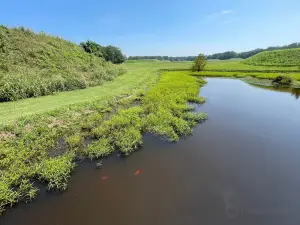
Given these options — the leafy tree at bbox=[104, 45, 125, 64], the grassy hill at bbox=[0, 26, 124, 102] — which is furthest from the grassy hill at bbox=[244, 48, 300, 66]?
the grassy hill at bbox=[0, 26, 124, 102]

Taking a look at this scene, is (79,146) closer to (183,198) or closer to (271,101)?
(183,198)

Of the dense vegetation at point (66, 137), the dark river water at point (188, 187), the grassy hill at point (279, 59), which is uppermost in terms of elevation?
the grassy hill at point (279, 59)

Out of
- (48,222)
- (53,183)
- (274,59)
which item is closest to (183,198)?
(48,222)

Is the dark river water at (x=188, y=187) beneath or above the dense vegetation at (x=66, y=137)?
beneath

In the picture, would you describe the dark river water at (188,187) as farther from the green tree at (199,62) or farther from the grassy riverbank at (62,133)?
the green tree at (199,62)

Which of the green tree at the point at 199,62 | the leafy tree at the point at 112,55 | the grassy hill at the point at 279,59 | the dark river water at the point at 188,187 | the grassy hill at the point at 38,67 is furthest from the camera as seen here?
the grassy hill at the point at 279,59

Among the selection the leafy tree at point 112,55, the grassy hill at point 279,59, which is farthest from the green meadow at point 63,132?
the grassy hill at point 279,59

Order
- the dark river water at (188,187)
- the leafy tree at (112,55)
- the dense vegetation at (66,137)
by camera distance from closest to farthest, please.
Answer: the dark river water at (188,187)
the dense vegetation at (66,137)
the leafy tree at (112,55)
